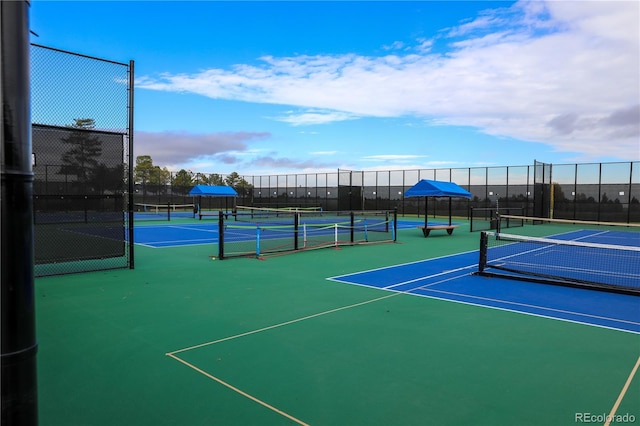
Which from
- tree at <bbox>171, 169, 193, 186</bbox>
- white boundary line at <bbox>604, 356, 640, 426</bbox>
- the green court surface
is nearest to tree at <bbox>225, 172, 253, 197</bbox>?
tree at <bbox>171, 169, 193, 186</bbox>

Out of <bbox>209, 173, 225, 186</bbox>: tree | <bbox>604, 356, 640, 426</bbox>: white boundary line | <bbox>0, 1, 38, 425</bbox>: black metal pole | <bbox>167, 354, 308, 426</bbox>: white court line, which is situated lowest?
<bbox>167, 354, 308, 426</bbox>: white court line

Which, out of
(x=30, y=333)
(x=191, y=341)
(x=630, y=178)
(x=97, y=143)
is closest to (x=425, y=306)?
(x=191, y=341)

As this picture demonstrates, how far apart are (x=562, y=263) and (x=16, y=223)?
13.5 m

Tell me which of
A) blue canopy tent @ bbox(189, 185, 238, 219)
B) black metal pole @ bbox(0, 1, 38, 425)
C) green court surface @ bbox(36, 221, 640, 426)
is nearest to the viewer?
black metal pole @ bbox(0, 1, 38, 425)

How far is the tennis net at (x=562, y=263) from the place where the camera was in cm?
929

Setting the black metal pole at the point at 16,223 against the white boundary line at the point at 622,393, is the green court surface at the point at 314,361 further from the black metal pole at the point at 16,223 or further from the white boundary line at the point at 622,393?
the black metal pole at the point at 16,223

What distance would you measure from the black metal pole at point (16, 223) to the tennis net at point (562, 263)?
29.5 ft

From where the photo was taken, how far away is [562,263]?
41.6 feet

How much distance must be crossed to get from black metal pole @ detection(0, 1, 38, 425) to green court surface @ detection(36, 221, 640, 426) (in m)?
2.12

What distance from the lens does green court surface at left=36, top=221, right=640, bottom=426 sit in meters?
3.88

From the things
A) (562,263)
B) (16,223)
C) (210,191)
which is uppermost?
(210,191)

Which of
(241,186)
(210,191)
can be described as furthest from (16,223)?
(241,186)

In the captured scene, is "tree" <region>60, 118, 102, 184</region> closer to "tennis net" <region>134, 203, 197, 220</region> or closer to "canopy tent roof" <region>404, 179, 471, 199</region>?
"canopy tent roof" <region>404, 179, 471, 199</region>

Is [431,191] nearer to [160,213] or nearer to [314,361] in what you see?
[314,361]
